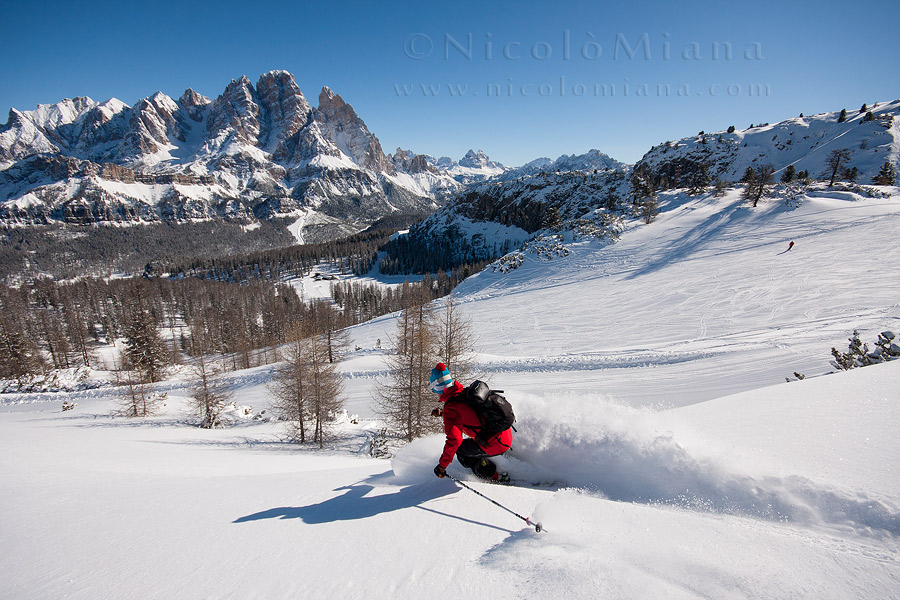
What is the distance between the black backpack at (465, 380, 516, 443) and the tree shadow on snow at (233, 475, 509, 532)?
973mm

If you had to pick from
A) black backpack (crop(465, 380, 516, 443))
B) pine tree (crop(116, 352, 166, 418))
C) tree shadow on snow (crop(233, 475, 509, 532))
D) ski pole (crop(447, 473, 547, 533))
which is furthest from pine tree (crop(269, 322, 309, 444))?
pine tree (crop(116, 352, 166, 418))

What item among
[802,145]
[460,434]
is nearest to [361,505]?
[460,434]

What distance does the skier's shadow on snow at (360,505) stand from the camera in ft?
12.3

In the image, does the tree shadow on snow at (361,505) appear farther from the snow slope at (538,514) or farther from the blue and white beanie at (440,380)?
the blue and white beanie at (440,380)

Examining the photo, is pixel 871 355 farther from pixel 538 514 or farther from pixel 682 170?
pixel 682 170

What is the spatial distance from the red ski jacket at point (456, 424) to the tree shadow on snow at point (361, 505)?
0.45 meters

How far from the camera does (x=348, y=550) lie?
10.1ft

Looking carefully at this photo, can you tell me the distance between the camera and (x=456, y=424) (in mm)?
4305

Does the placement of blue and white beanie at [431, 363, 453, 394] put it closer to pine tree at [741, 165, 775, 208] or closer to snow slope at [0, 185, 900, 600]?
snow slope at [0, 185, 900, 600]

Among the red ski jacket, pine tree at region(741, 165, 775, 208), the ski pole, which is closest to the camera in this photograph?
the ski pole

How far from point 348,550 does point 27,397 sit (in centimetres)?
3923

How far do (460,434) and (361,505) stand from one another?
4.76 feet

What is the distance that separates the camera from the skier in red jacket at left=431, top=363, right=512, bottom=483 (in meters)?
4.25

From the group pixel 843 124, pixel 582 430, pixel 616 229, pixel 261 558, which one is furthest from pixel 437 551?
pixel 843 124
